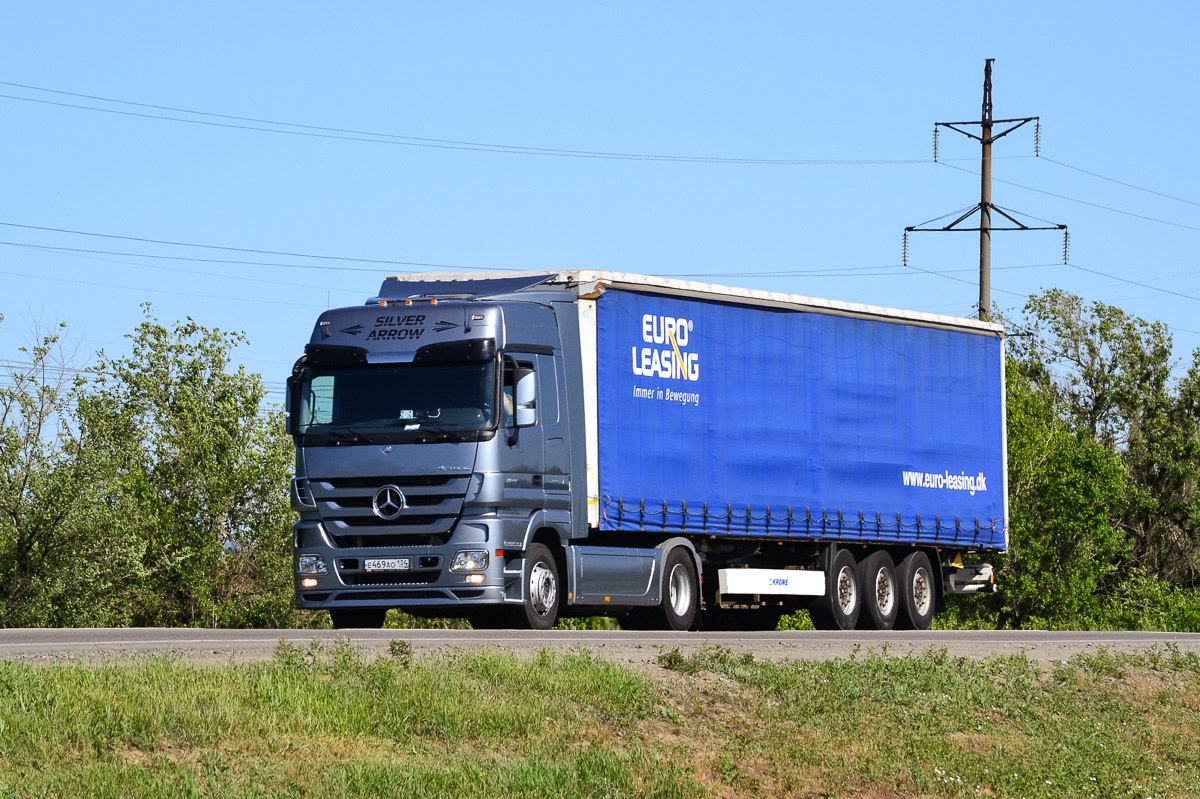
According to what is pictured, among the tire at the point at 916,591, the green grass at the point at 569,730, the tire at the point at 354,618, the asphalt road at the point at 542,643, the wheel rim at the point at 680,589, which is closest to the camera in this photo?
the green grass at the point at 569,730

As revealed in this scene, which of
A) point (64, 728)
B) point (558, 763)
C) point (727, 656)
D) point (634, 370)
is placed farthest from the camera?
point (634, 370)

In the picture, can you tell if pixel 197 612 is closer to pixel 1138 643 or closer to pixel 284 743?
pixel 1138 643

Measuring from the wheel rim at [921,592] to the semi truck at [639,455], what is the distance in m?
0.05

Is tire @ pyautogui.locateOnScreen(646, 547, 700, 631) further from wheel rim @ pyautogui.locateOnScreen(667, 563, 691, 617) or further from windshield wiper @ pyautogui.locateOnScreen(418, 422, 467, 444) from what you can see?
windshield wiper @ pyautogui.locateOnScreen(418, 422, 467, 444)

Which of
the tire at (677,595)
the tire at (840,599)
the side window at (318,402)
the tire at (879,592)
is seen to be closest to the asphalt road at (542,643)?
the tire at (677,595)

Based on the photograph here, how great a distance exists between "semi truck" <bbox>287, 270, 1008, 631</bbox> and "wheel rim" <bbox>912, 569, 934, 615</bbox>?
5cm

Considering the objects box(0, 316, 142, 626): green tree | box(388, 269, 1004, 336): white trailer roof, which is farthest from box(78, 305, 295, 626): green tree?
box(388, 269, 1004, 336): white trailer roof

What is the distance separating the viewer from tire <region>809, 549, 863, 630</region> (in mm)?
23953

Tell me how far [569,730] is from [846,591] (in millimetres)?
13657

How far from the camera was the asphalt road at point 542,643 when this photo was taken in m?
13.1

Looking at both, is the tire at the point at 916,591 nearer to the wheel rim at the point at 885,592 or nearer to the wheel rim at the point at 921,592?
the wheel rim at the point at 921,592

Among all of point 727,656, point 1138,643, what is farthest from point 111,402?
point 727,656

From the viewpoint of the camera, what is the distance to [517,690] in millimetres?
11844

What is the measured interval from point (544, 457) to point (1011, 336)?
52225 millimetres
